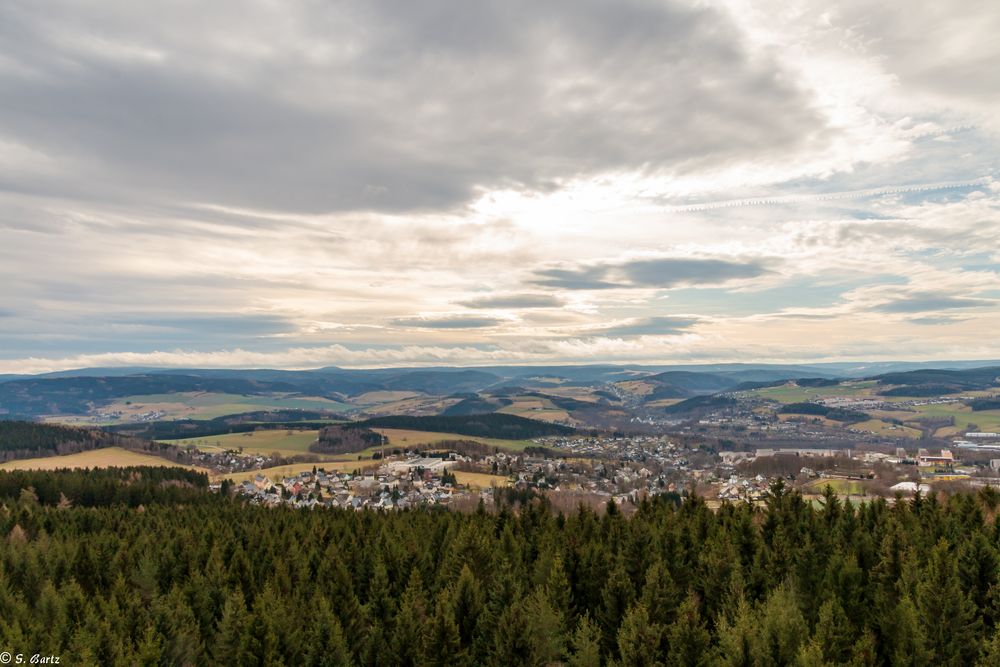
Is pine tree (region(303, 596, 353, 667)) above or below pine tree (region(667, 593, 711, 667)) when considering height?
below

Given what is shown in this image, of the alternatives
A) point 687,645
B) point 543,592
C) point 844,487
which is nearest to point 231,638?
point 543,592

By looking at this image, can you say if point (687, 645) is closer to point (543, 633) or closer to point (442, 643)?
point (543, 633)

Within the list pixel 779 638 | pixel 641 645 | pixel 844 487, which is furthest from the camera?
pixel 844 487

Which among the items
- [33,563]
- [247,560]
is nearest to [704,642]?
[247,560]

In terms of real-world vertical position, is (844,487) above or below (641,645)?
below

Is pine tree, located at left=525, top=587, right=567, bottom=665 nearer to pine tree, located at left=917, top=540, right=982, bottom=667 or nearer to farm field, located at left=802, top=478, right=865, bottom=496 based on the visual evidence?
pine tree, located at left=917, top=540, right=982, bottom=667

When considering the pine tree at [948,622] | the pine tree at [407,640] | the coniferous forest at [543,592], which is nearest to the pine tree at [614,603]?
the coniferous forest at [543,592]

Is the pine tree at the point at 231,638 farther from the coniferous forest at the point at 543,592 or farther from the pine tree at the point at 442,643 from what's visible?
the pine tree at the point at 442,643

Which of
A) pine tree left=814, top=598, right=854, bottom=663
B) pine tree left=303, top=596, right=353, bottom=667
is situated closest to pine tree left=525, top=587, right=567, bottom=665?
pine tree left=303, top=596, right=353, bottom=667

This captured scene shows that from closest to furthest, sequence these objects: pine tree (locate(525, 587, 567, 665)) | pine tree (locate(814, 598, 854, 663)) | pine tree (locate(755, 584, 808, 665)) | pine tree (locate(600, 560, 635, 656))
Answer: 1. pine tree (locate(755, 584, 808, 665))
2. pine tree (locate(814, 598, 854, 663))
3. pine tree (locate(525, 587, 567, 665))
4. pine tree (locate(600, 560, 635, 656))
